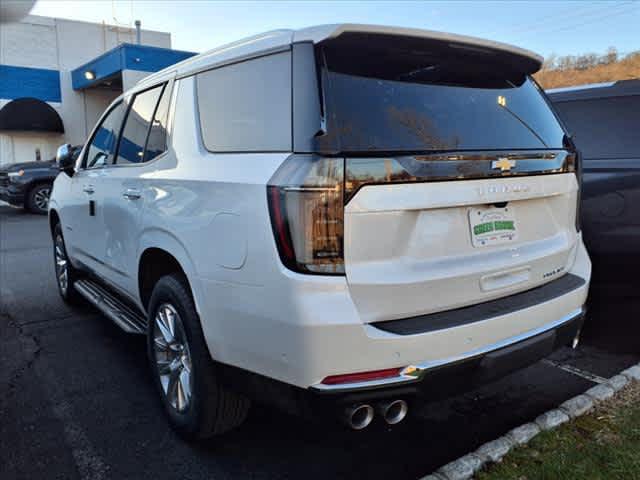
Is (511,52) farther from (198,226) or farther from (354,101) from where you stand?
(198,226)

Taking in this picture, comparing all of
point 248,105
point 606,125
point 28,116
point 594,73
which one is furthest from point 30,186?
point 594,73

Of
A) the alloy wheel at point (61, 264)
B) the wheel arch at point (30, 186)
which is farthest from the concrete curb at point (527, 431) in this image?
the wheel arch at point (30, 186)

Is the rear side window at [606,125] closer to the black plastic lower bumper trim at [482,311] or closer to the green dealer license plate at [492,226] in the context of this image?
the black plastic lower bumper trim at [482,311]

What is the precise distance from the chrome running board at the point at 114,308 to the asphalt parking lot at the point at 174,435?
15.1 inches

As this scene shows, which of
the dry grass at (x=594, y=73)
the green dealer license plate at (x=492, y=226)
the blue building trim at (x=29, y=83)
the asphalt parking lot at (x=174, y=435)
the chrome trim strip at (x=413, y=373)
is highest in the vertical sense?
the dry grass at (x=594, y=73)

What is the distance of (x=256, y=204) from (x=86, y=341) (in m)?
2.86

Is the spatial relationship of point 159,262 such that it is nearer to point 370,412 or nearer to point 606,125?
point 370,412

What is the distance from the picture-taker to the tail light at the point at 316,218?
188 cm

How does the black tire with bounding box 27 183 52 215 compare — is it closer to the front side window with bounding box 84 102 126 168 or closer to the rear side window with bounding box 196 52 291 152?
the front side window with bounding box 84 102 126 168

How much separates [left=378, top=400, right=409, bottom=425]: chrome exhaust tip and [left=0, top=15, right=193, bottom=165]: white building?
18.4 m

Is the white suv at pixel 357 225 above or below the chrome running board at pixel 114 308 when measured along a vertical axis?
above

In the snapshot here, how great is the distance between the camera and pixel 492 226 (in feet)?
7.41

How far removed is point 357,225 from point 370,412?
724 mm

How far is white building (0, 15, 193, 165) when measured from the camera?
A: 19484 mm
